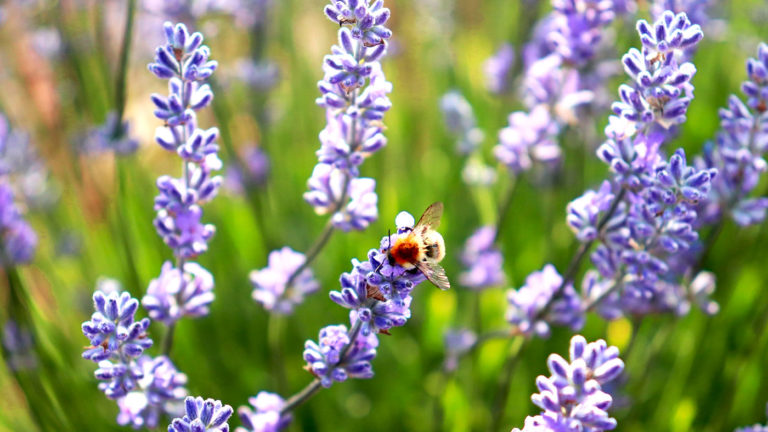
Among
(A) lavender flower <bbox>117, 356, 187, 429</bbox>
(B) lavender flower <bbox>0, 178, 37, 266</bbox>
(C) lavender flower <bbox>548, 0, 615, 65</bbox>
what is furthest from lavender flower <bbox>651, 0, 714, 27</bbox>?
(B) lavender flower <bbox>0, 178, 37, 266</bbox>

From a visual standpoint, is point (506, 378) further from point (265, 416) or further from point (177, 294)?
point (177, 294)

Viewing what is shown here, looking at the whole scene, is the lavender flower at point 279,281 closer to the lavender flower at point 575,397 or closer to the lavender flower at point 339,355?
the lavender flower at point 339,355

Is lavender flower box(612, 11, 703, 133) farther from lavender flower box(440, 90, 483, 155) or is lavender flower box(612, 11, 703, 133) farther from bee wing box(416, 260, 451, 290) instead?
lavender flower box(440, 90, 483, 155)

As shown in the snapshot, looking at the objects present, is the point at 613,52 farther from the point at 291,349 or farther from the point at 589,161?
the point at 291,349

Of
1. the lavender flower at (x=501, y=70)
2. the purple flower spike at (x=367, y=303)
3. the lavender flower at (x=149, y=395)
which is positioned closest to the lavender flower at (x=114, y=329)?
the lavender flower at (x=149, y=395)

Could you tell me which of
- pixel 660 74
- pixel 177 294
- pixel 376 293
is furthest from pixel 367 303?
pixel 660 74
